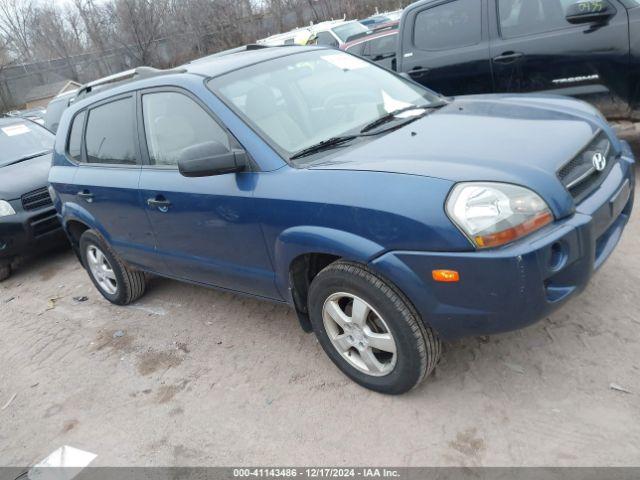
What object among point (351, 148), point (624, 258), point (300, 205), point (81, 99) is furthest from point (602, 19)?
point (81, 99)

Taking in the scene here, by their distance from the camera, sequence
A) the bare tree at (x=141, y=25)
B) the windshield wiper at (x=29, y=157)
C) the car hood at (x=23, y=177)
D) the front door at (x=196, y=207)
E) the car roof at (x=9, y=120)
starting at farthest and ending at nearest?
the bare tree at (x=141, y=25)
the car roof at (x=9, y=120)
the windshield wiper at (x=29, y=157)
the car hood at (x=23, y=177)
the front door at (x=196, y=207)

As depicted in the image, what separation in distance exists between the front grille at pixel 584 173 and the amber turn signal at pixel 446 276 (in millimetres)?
673

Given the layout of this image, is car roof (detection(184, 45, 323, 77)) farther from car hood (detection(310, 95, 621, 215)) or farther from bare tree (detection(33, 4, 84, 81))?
bare tree (detection(33, 4, 84, 81))

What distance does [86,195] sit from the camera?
4406 millimetres

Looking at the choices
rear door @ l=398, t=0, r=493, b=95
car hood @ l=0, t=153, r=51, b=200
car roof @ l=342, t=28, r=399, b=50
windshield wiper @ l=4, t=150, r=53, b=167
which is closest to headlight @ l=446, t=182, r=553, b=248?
rear door @ l=398, t=0, r=493, b=95

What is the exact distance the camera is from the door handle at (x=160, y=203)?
11.7ft

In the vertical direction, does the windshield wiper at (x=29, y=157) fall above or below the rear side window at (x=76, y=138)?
below

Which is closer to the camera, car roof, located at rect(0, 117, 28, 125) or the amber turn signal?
the amber turn signal

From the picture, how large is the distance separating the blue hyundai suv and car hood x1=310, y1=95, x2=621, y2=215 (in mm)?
12

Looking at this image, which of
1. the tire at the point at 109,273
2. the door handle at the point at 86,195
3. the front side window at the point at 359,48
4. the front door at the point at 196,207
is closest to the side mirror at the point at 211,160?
the front door at the point at 196,207

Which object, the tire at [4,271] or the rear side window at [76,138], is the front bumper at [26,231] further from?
the rear side window at [76,138]

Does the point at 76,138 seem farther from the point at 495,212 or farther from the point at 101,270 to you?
the point at 495,212

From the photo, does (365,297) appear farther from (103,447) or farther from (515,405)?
(103,447)

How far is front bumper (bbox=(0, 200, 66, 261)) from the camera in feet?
20.0
